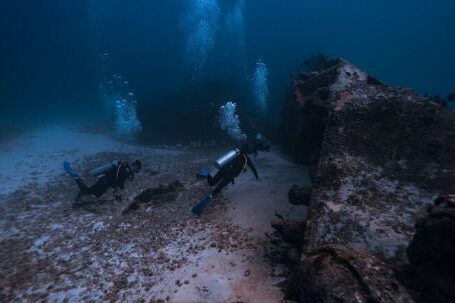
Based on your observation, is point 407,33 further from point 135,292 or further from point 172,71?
point 135,292

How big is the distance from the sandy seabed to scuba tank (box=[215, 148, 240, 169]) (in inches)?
34.9

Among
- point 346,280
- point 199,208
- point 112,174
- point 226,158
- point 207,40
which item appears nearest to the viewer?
point 346,280

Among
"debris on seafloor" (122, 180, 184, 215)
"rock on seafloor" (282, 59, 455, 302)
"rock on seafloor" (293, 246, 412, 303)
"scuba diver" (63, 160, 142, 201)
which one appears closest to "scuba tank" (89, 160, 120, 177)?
"scuba diver" (63, 160, 142, 201)

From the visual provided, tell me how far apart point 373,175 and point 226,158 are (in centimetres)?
414

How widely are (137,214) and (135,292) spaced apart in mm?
3395

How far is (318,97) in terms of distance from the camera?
24.6ft

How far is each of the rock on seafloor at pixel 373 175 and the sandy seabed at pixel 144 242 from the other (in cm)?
120

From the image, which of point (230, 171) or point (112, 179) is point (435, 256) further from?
point (112, 179)

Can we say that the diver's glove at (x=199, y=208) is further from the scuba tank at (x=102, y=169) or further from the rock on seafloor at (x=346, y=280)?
the rock on seafloor at (x=346, y=280)

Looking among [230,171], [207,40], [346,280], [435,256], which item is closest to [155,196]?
[230,171]

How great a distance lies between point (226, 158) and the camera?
8367 millimetres

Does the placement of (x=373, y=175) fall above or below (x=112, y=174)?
above

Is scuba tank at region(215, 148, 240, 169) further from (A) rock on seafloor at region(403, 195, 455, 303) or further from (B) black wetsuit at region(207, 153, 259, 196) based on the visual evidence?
(A) rock on seafloor at region(403, 195, 455, 303)

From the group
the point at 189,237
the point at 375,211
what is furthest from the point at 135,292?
the point at 375,211
